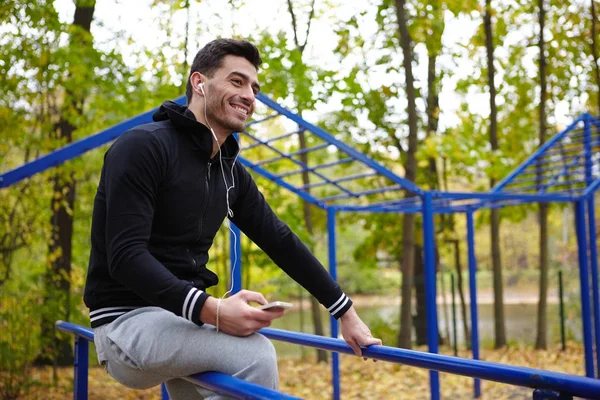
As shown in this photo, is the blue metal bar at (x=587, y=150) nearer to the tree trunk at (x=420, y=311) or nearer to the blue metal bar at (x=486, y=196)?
the blue metal bar at (x=486, y=196)

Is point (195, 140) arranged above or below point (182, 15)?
below

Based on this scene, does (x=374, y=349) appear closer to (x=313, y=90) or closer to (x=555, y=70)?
(x=313, y=90)

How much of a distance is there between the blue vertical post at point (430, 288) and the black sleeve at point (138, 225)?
432 cm

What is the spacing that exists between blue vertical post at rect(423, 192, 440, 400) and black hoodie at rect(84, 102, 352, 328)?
3.76 metres

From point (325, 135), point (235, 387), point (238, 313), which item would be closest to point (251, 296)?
point (238, 313)

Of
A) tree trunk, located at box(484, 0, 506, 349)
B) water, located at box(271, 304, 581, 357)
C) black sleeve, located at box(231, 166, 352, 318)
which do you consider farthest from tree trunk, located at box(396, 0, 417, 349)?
black sleeve, located at box(231, 166, 352, 318)

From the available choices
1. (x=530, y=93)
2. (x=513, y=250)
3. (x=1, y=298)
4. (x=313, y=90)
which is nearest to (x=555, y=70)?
(x=530, y=93)

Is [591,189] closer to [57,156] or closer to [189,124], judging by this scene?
[57,156]

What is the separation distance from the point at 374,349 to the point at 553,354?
29.8 ft

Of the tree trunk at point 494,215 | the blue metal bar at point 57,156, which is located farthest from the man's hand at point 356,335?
the tree trunk at point 494,215

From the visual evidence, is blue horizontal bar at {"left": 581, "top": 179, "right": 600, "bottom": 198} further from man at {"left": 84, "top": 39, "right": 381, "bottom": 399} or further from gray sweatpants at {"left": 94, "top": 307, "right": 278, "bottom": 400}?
gray sweatpants at {"left": 94, "top": 307, "right": 278, "bottom": 400}

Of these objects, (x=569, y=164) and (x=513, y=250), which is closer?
(x=569, y=164)

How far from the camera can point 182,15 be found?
962cm

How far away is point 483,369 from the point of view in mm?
1559
